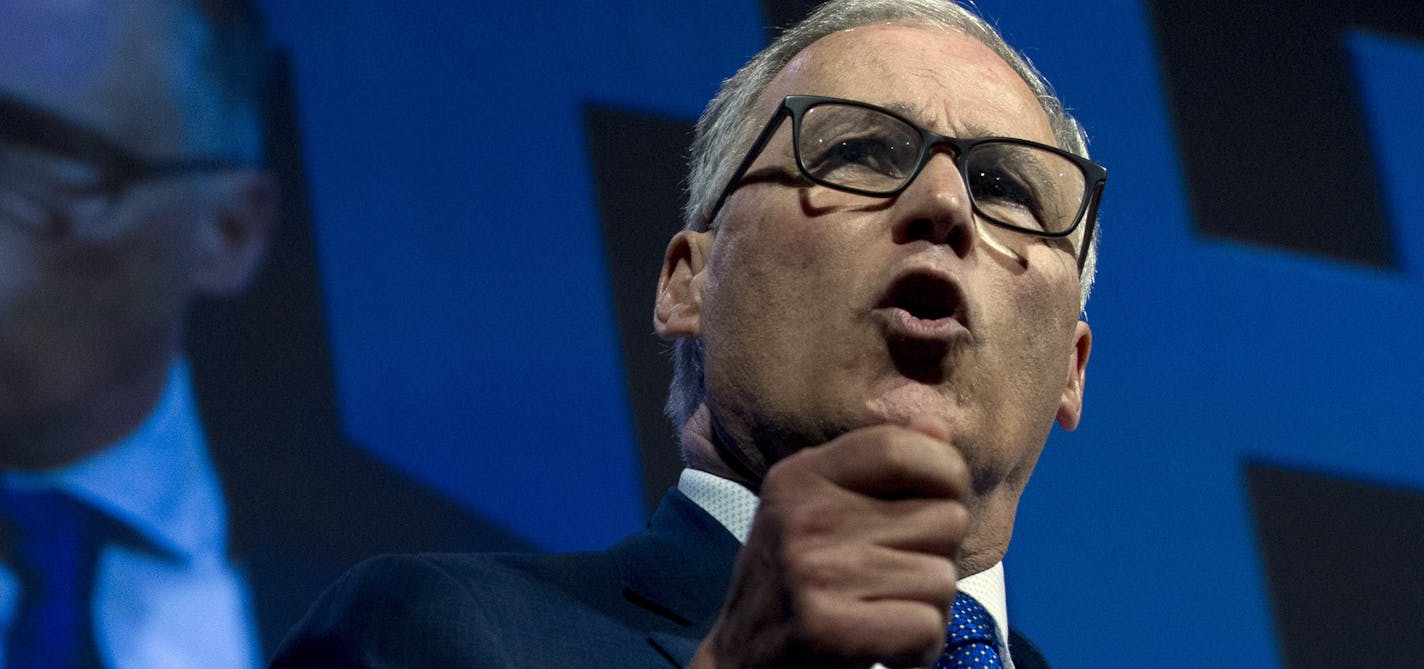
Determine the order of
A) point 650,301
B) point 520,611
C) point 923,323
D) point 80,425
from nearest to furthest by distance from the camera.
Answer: point 520,611 → point 923,323 → point 80,425 → point 650,301

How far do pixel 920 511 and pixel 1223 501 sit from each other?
1.77m

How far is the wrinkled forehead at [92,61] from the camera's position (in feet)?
6.26

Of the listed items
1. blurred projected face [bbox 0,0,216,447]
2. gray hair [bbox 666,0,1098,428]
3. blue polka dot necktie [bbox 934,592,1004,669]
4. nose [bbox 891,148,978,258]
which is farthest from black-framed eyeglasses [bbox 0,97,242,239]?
blue polka dot necktie [bbox 934,592,1004,669]

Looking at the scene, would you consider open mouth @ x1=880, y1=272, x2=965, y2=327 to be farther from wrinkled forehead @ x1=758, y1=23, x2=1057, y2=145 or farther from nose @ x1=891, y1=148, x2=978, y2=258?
wrinkled forehead @ x1=758, y1=23, x2=1057, y2=145

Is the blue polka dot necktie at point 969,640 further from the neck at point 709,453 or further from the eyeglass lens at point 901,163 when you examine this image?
the eyeglass lens at point 901,163

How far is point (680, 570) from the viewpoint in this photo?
4.21 feet

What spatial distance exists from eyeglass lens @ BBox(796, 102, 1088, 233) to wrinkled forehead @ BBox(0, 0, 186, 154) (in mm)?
991

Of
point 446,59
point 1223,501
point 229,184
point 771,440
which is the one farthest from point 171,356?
point 1223,501

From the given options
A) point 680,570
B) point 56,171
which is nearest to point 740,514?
point 680,570

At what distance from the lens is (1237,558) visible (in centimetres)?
236

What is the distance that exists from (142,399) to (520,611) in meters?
0.90

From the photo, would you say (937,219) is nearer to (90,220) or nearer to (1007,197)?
(1007,197)

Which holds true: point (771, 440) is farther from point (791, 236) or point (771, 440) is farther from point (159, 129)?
point (159, 129)

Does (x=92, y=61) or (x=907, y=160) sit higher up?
(x=907, y=160)
